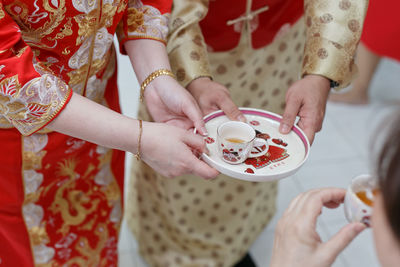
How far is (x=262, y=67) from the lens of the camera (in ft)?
5.00

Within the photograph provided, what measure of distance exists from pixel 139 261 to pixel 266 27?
1.01 meters

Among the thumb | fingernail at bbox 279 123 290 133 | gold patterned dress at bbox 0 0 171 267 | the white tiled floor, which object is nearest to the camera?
the thumb

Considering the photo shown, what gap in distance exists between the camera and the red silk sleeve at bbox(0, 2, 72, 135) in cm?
89

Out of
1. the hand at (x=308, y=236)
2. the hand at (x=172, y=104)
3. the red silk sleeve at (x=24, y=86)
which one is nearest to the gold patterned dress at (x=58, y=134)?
the red silk sleeve at (x=24, y=86)

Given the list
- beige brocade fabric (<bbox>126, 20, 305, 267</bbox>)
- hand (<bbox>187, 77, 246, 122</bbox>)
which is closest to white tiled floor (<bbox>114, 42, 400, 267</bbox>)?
beige brocade fabric (<bbox>126, 20, 305, 267</bbox>)

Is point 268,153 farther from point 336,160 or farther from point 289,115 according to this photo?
point 336,160

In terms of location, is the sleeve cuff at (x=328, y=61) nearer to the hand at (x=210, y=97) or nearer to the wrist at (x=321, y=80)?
the wrist at (x=321, y=80)

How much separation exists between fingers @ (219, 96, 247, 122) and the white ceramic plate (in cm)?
2

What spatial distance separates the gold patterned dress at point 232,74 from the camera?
49.6 inches

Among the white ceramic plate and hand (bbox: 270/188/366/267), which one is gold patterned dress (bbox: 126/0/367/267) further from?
hand (bbox: 270/188/366/267)

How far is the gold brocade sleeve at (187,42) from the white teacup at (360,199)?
50cm

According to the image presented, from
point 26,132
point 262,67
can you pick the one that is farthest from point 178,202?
point 26,132

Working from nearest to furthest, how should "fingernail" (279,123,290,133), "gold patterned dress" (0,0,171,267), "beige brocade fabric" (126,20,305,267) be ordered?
"gold patterned dress" (0,0,171,267) < "fingernail" (279,123,290,133) < "beige brocade fabric" (126,20,305,267)

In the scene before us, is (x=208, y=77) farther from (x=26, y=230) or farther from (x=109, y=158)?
(x=26, y=230)
